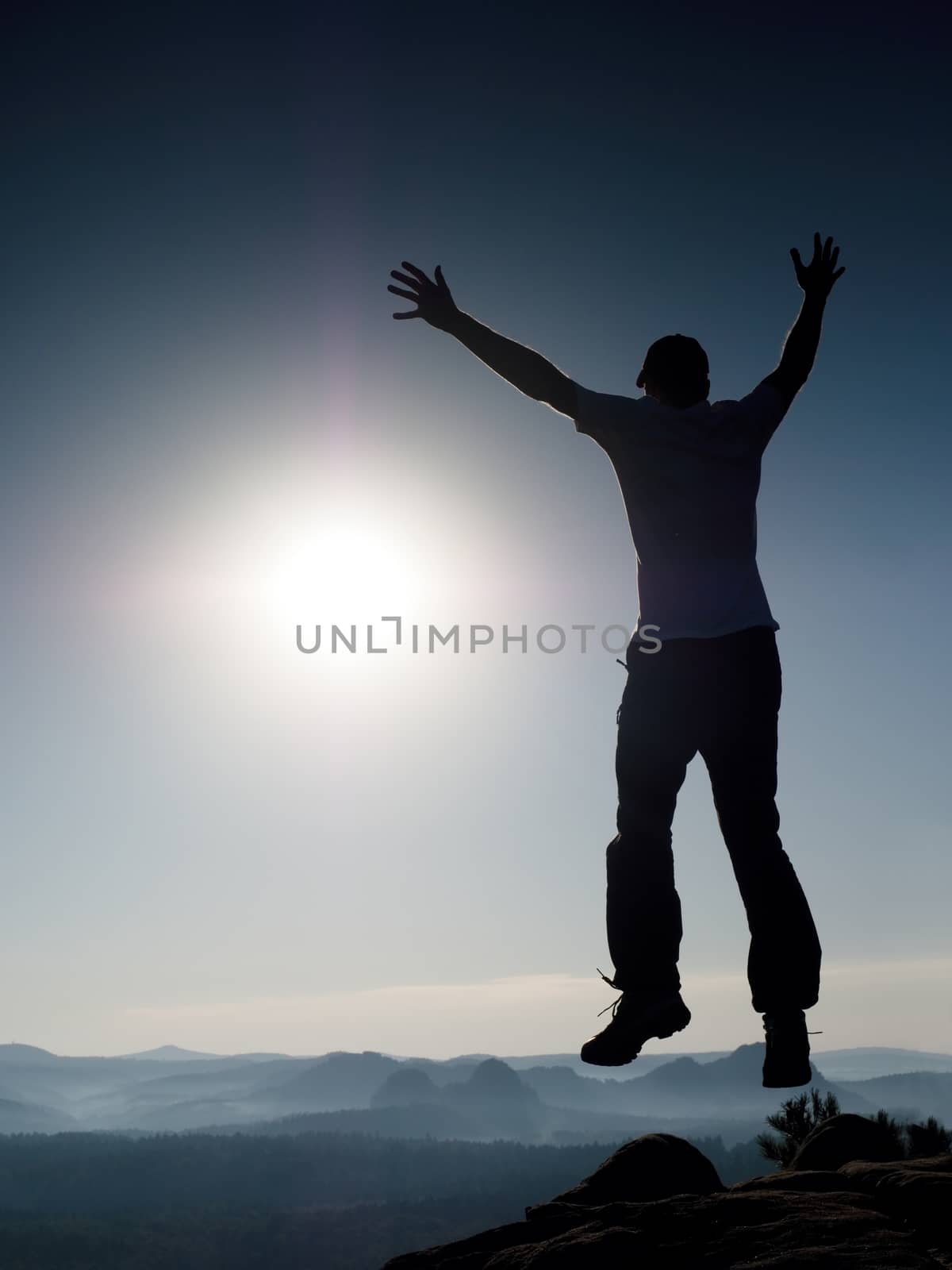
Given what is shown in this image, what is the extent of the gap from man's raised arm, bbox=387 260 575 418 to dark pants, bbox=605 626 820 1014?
155 cm

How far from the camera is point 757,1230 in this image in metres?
4.62

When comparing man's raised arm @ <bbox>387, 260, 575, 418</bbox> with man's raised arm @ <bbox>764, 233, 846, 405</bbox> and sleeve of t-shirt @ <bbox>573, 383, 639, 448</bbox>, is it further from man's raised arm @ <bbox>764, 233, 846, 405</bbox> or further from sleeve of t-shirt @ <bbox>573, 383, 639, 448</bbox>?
man's raised arm @ <bbox>764, 233, 846, 405</bbox>

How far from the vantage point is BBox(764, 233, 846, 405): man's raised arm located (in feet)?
19.3

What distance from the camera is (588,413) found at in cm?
539

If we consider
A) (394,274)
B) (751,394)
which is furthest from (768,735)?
(394,274)

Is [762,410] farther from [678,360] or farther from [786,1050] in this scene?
[786,1050]

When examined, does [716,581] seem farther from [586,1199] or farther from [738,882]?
[586,1199]

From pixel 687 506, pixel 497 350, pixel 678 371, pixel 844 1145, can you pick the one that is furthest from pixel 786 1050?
pixel 844 1145

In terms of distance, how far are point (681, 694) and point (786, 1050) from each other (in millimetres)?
1865

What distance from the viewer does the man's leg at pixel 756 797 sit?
5035 mm

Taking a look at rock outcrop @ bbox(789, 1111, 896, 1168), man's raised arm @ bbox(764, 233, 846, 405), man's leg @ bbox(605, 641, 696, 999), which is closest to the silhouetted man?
man's leg @ bbox(605, 641, 696, 999)

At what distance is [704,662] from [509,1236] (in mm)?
3751

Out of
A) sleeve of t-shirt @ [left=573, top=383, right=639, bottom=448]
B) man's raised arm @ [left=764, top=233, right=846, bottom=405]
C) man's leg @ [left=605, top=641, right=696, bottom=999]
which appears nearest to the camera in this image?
man's leg @ [left=605, top=641, right=696, bottom=999]

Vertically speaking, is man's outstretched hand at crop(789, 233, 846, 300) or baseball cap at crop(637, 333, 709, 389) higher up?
man's outstretched hand at crop(789, 233, 846, 300)
